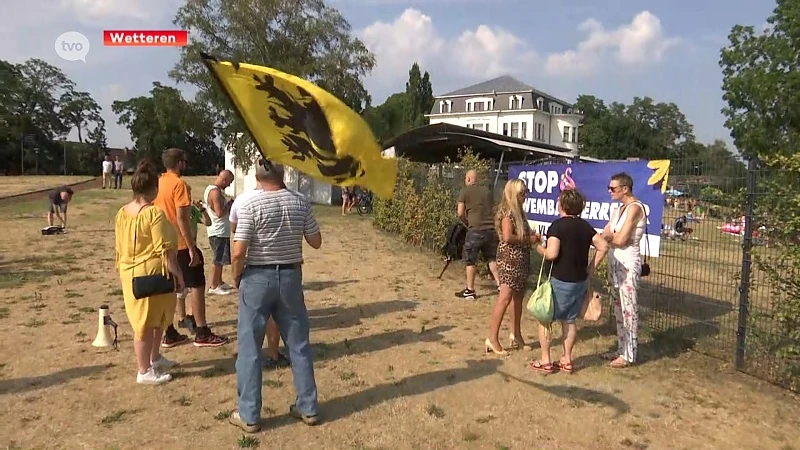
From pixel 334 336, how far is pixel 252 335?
2.38 metres

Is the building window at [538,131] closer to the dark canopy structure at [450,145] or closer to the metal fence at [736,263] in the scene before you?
the dark canopy structure at [450,145]

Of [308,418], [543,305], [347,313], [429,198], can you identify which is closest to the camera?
[308,418]

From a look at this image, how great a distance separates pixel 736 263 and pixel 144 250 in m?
5.19

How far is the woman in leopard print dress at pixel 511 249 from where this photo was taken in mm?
5668

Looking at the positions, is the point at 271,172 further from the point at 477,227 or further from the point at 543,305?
the point at 477,227

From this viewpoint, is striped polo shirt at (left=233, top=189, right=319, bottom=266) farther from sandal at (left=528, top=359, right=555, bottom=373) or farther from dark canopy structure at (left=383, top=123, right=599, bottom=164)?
dark canopy structure at (left=383, top=123, right=599, bottom=164)

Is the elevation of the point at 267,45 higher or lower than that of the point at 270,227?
higher

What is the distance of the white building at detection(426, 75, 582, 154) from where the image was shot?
260 ft

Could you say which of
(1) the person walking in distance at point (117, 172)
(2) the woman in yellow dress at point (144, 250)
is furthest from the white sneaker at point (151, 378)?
(1) the person walking in distance at point (117, 172)

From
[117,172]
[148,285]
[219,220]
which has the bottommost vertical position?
[148,285]

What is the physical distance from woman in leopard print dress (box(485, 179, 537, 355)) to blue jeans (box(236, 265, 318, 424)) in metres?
2.22

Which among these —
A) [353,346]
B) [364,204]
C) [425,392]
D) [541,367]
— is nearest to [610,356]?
[541,367]

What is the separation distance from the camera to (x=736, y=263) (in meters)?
5.58

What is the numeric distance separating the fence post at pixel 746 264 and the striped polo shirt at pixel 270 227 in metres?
3.98
